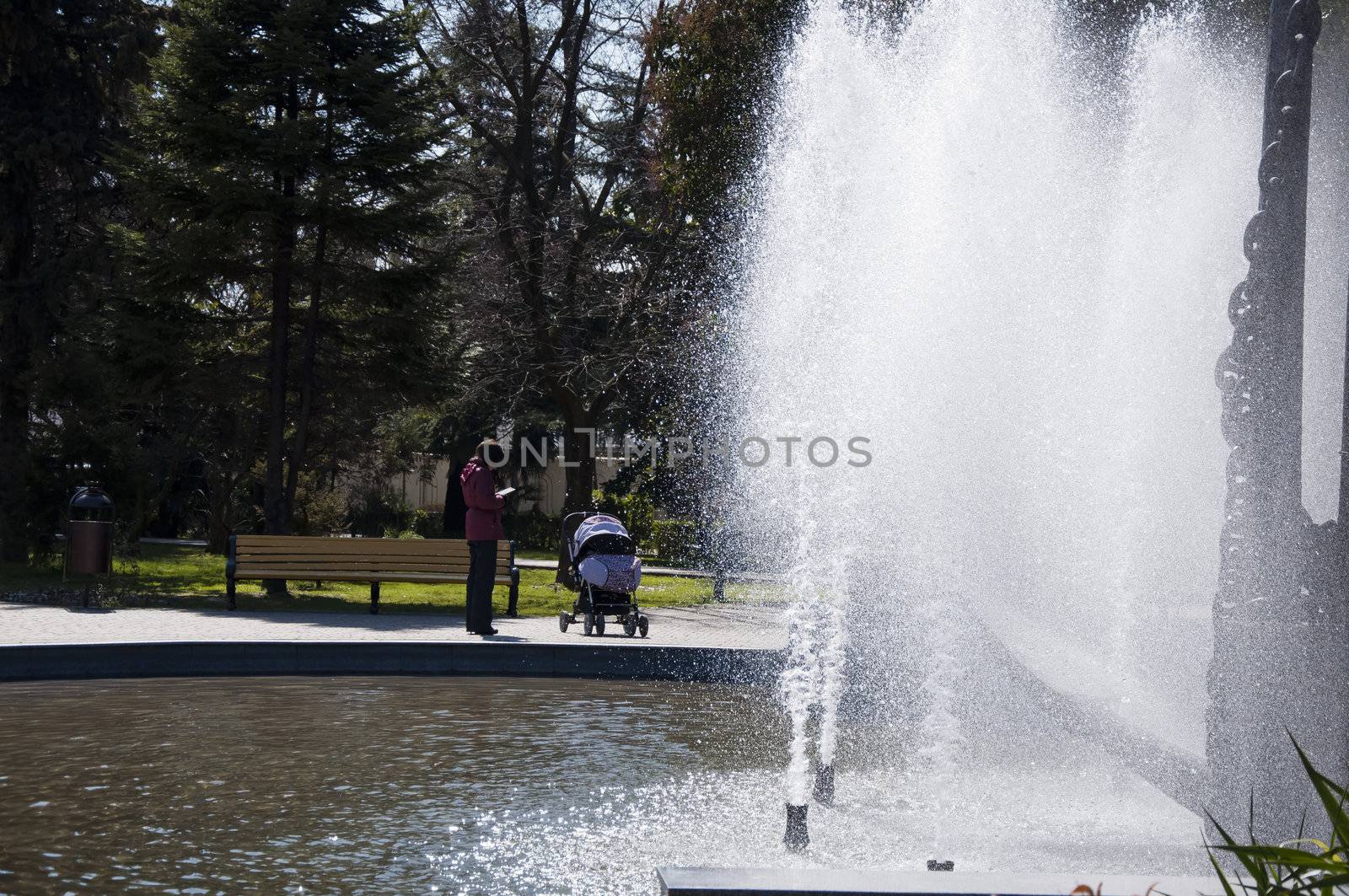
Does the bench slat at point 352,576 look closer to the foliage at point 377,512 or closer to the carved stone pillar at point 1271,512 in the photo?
the carved stone pillar at point 1271,512

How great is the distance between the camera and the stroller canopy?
13.9 m

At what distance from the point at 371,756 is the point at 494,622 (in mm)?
7614

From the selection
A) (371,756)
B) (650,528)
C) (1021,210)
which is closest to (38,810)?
(371,756)

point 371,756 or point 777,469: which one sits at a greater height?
point 777,469

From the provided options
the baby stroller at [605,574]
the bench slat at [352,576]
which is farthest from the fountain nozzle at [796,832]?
the bench slat at [352,576]

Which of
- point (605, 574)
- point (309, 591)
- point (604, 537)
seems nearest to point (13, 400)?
point (309, 591)

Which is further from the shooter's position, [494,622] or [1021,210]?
[494,622]

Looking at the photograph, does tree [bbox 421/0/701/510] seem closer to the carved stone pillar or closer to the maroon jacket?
the maroon jacket

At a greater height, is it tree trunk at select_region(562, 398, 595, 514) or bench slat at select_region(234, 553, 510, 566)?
tree trunk at select_region(562, 398, 595, 514)

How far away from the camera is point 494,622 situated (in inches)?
612

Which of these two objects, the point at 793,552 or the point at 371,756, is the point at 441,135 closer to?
the point at 793,552

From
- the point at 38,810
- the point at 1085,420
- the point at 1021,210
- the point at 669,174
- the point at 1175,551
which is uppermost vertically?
the point at 669,174

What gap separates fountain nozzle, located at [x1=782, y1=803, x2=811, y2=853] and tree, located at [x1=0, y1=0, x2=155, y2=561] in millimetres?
19869

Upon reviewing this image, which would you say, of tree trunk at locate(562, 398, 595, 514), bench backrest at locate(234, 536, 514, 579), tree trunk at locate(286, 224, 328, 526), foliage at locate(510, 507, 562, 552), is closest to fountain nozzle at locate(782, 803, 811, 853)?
bench backrest at locate(234, 536, 514, 579)
